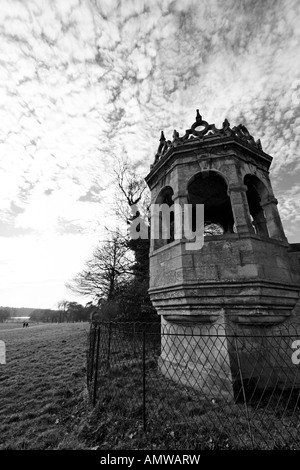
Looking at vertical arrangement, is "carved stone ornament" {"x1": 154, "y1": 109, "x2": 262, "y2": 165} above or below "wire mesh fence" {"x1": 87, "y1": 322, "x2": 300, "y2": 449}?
above

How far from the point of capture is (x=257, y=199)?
663cm

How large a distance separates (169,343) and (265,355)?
222 cm

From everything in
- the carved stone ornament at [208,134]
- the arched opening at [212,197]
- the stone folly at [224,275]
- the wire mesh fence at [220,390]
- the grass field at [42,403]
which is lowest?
the grass field at [42,403]

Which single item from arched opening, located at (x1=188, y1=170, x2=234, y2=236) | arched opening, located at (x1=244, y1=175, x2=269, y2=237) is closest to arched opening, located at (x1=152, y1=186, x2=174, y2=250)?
arched opening, located at (x1=188, y1=170, x2=234, y2=236)

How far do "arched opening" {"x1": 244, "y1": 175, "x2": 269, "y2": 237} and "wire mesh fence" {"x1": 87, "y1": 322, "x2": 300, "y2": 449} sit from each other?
2.74 meters

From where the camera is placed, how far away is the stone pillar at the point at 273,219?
18.1 feet

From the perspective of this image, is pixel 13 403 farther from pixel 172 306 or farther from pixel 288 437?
pixel 288 437

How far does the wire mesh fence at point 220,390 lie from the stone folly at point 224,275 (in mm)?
33

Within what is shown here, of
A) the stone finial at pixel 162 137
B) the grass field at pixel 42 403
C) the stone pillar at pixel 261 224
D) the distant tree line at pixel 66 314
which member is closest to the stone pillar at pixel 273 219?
the stone pillar at pixel 261 224

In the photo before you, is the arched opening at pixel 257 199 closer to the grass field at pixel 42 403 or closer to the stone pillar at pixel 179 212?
the stone pillar at pixel 179 212

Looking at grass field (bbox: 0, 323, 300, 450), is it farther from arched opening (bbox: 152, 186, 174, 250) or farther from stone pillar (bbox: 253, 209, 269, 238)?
stone pillar (bbox: 253, 209, 269, 238)

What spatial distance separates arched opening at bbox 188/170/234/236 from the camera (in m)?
6.36

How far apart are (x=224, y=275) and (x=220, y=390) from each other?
85.8 inches

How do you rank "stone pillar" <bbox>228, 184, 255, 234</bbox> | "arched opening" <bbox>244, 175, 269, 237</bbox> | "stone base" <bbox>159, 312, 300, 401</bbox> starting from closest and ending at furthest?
"stone base" <bbox>159, 312, 300, 401</bbox>, "stone pillar" <bbox>228, 184, 255, 234</bbox>, "arched opening" <bbox>244, 175, 269, 237</bbox>
